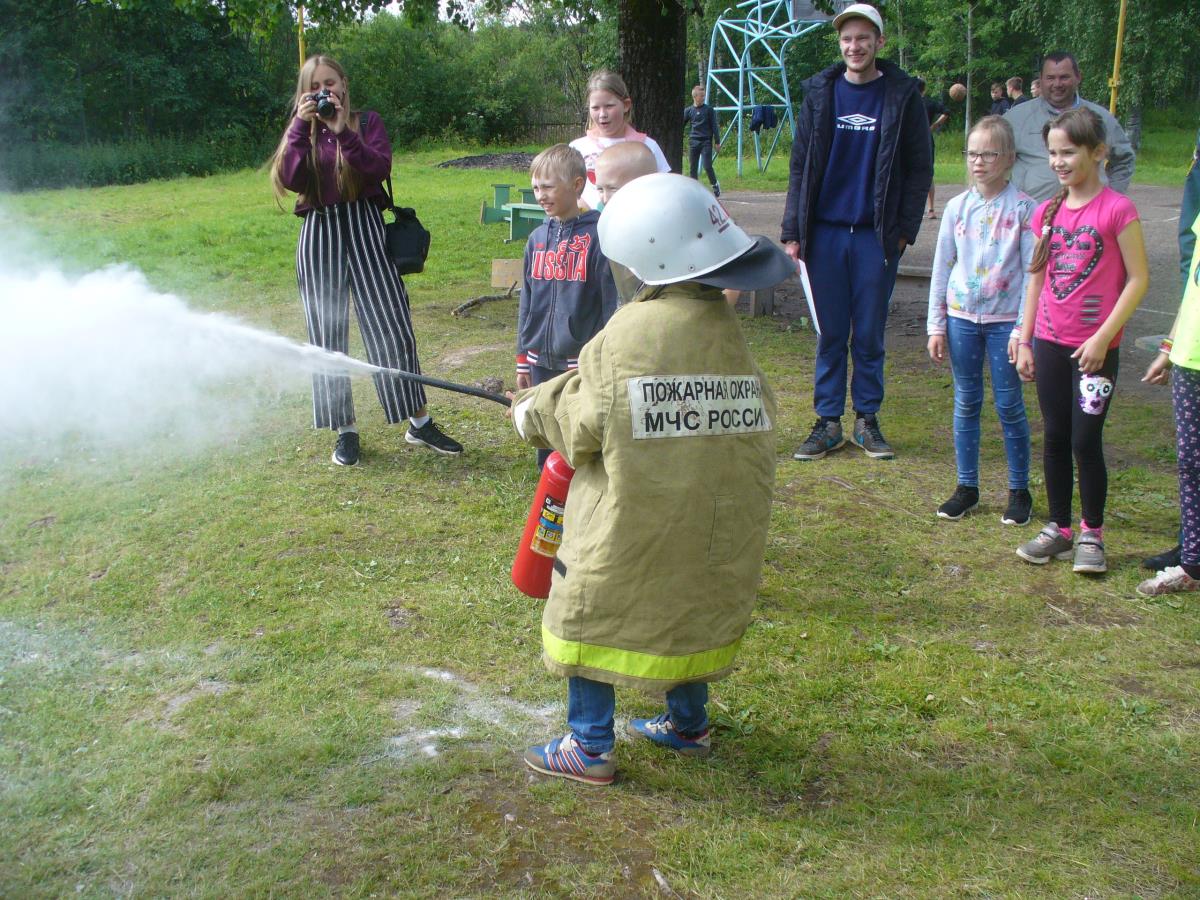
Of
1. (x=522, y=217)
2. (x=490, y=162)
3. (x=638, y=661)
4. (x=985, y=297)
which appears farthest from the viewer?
(x=490, y=162)

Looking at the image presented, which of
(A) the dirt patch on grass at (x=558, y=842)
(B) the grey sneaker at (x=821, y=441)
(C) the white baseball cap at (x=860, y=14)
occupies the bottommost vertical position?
(A) the dirt patch on grass at (x=558, y=842)

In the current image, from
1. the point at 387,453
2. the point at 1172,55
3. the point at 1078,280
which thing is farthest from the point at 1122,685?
the point at 1172,55

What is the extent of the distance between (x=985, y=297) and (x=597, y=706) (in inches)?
119

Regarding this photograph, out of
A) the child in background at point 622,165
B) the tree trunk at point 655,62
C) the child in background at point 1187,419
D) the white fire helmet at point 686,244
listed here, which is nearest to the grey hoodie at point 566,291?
the child in background at point 622,165

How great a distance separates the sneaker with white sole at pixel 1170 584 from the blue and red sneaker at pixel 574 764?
2602 mm

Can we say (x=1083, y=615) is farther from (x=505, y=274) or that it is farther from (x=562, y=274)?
(x=505, y=274)

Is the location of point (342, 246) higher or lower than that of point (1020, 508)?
higher

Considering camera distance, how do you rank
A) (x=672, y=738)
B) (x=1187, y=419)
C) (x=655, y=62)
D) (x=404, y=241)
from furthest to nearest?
(x=655, y=62), (x=404, y=241), (x=1187, y=419), (x=672, y=738)

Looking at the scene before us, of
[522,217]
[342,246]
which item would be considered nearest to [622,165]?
[342,246]

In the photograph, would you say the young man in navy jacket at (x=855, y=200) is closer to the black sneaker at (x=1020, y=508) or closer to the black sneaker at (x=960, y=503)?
the black sneaker at (x=960, y=503)

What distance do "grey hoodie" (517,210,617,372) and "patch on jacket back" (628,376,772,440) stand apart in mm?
1748

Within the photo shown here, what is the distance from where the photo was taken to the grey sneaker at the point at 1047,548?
15.8ft

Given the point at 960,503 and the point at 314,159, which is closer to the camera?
the point at 960,503

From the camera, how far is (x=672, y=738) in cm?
342
